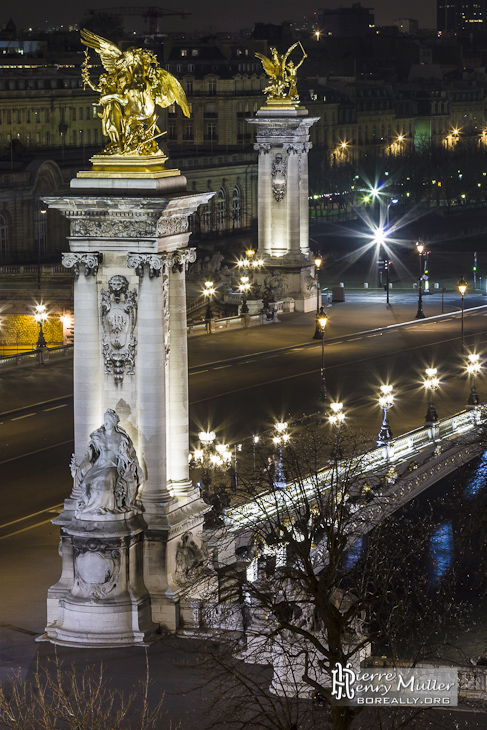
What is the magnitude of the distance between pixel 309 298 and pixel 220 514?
54.1 m

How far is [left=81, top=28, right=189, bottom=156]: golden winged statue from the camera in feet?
136

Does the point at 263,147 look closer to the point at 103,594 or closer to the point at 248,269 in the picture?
the point at 248,269

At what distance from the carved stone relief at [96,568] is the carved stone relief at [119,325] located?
368 cm

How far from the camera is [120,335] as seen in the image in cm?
4138

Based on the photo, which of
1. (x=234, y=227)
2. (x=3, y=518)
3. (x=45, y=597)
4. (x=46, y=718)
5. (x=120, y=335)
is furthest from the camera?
(x=234, y=227)

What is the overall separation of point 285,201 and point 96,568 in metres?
61.8

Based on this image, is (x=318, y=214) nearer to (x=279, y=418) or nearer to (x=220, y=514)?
(x=279, y=418)

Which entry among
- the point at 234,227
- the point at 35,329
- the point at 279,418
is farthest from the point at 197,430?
the point at 234,227

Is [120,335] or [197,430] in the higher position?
[120,335]

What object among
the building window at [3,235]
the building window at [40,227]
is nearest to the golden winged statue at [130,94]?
the building window at [3,235]

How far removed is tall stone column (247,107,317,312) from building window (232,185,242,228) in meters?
70.8

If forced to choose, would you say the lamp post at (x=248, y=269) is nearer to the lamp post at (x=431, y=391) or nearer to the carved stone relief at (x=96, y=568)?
the lamp post at (x=431, y=391)

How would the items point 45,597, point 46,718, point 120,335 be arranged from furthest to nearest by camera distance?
1. point 45,597
2. point 120,335
3. point 46,718

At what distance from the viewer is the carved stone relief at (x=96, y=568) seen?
40688 mm
